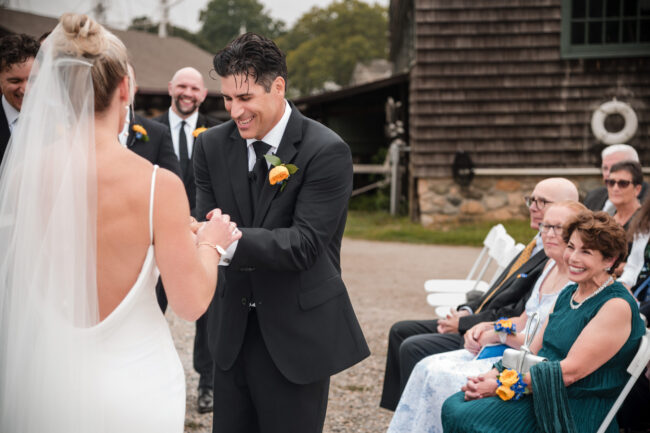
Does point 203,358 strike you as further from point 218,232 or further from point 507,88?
point 507,88

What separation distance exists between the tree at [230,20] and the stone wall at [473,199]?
53401mm

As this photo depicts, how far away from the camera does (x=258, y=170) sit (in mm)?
2482

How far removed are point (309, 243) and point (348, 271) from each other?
282 inches

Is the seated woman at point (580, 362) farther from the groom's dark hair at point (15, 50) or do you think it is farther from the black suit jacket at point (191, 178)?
the groom's dark hair at point (15, 50)

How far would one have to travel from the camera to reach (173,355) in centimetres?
212

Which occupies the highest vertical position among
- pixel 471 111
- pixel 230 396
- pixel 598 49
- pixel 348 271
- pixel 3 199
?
pixel 598 49

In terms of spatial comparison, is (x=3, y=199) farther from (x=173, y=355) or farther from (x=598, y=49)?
(x=598, y=49)

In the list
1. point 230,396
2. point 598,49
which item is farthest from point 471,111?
point 230,396

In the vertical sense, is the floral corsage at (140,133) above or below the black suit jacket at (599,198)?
above

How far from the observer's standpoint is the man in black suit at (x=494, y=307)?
404 centimetres

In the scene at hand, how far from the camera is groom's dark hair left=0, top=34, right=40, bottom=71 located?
338 centimetres

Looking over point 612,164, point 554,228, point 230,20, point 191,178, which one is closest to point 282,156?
point 554,228

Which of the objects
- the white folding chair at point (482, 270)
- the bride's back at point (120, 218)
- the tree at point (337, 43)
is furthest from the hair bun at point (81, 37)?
the tree at point (337, 43)

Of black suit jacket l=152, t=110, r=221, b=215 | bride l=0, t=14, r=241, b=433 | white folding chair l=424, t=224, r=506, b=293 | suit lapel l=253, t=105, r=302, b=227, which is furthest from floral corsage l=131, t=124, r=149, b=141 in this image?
white folding chair l=424, t=224, r=506, b=293
